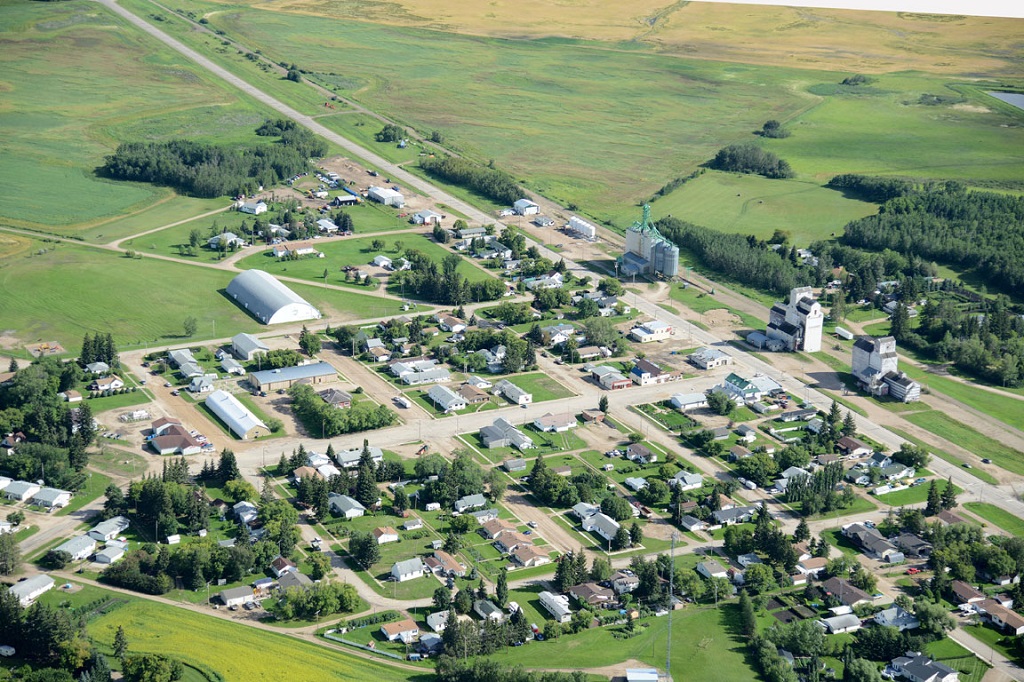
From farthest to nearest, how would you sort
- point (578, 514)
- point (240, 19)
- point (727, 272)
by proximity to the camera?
1. point (240, 19)
2. point (727, 272)
3. point (578, 514)

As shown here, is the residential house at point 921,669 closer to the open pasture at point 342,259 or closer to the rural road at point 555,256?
the rural road at point 555,256

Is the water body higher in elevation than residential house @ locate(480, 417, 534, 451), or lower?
higher

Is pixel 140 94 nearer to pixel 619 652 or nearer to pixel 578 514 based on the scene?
pixel 578 514

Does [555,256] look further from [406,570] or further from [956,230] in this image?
[406,570]

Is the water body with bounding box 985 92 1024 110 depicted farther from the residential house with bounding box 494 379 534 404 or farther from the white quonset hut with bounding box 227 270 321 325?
the white quonset hut with bounding box 227 270 321 325

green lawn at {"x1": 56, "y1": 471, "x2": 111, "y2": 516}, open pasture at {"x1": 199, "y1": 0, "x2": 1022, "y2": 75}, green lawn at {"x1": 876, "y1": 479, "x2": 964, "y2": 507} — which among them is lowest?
green lawn at {"x1": 56, "y1": 471, "x2": 111, "y2": 516}

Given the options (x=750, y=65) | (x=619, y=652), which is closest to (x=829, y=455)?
(x=619, y=652)

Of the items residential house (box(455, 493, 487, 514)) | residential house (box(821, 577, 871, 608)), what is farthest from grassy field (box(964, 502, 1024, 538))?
residential house (box(455, 493, 487, 514))

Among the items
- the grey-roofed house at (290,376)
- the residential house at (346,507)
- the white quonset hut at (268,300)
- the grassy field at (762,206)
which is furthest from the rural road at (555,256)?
the residential house at (346,507)
